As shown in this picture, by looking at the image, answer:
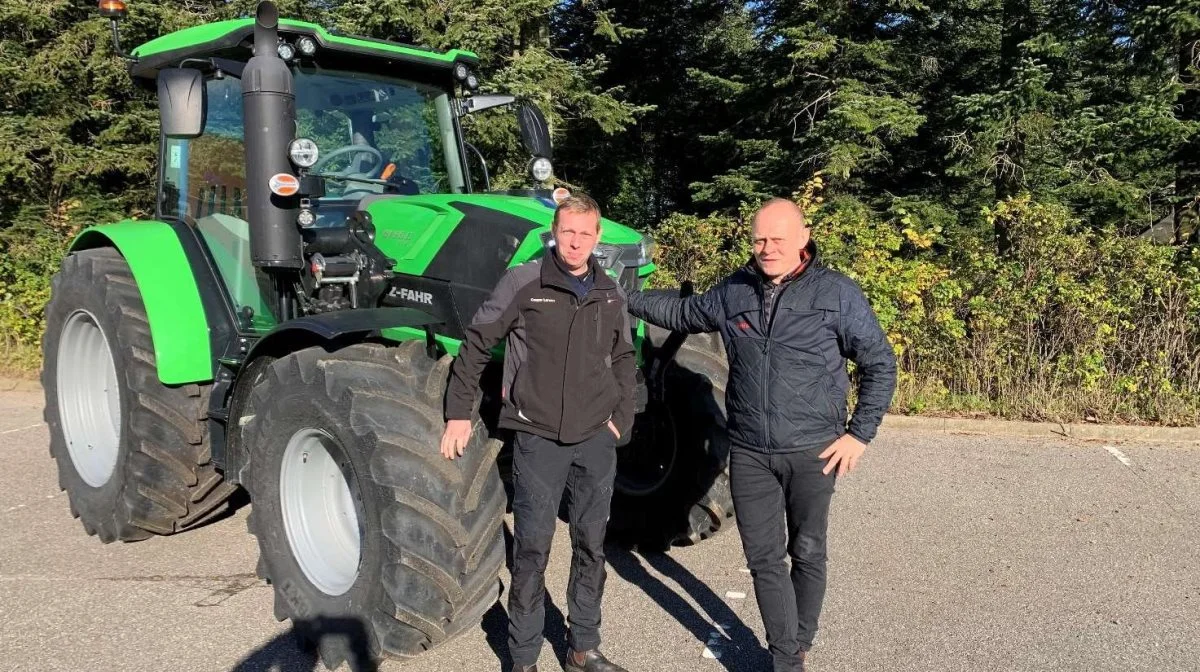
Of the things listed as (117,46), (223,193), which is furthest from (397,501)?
(117,46)

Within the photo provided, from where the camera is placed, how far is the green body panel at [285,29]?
399 centimetres

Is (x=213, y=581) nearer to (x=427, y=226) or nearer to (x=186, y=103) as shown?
(x=427, y=226)

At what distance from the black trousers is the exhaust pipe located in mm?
1526

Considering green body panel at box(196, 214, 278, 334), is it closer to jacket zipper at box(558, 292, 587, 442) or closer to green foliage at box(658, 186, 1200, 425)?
Result: jacket zipper at box(558, 292, 587, 442)

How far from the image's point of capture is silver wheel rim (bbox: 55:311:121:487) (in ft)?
16.5

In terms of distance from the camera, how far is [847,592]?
4176 millimetres

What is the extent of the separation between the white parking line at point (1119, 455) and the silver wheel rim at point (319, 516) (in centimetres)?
519

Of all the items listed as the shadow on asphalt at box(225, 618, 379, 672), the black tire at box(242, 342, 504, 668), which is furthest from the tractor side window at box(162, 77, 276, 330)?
the shadow on asphalt at box(225, 618, 379, 672)

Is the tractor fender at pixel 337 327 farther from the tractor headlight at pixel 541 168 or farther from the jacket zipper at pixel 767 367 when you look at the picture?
the jacket zipper at pixel 767 367

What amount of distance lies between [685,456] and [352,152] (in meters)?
2.15

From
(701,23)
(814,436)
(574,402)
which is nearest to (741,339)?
(814,436)

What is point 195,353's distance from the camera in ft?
14.2

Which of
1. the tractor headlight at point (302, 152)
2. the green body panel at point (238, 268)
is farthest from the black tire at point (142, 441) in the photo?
the tractor headlight at point (302, 152)

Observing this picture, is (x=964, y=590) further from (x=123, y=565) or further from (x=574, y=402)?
(x=123, y=565)
